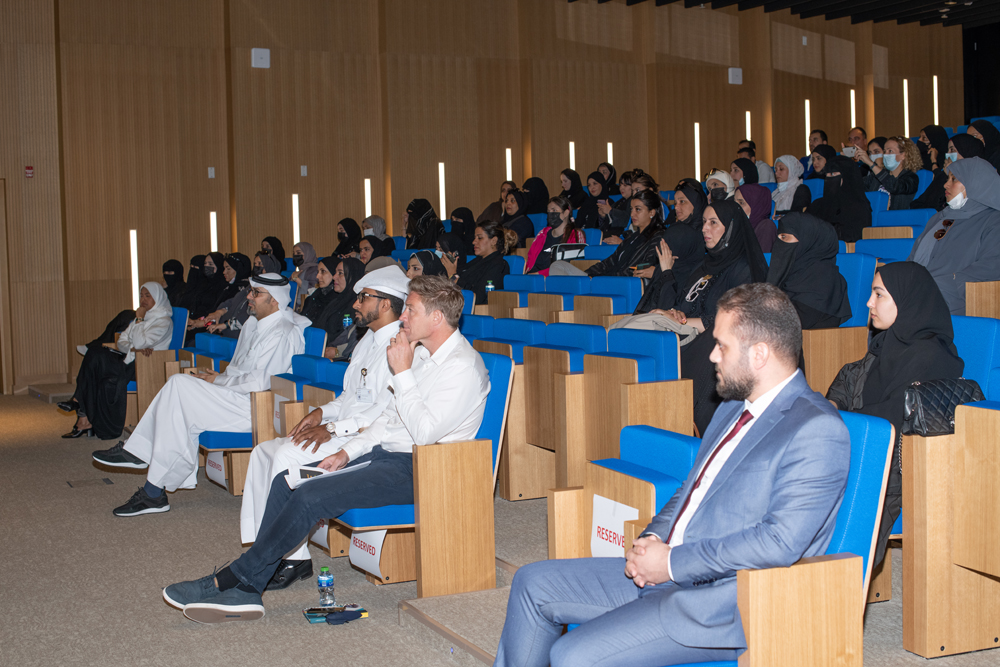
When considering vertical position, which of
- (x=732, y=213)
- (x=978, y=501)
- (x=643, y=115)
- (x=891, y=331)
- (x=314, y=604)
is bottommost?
(x=314, y=604)

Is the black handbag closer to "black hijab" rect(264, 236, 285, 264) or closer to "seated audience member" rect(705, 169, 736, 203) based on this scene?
"seated audience member" rect(705, 169, 736, 203)

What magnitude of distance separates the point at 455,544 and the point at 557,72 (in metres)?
9.21

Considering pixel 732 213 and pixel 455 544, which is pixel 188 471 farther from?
pixel 732 213

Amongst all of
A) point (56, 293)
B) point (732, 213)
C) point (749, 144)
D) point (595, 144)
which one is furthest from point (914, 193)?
point (56, 293)

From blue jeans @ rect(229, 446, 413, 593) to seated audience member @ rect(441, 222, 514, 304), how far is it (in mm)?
3415

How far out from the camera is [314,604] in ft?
10.2

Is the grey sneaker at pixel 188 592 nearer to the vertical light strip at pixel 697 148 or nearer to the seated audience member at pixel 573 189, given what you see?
the seated audience member at pixel 573 189

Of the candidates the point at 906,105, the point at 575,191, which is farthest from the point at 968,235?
the point at 906,105

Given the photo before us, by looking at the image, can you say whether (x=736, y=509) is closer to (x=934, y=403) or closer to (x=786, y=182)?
(x=934, y=403)

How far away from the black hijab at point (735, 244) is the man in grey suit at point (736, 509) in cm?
206

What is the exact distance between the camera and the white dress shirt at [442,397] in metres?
2.90

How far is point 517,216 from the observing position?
8422mm

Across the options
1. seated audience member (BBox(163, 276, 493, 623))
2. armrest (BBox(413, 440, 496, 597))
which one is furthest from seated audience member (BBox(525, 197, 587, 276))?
armrest (BBox(413, 440, 496, 597))

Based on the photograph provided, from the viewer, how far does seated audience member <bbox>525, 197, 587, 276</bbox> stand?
23.4 feet
